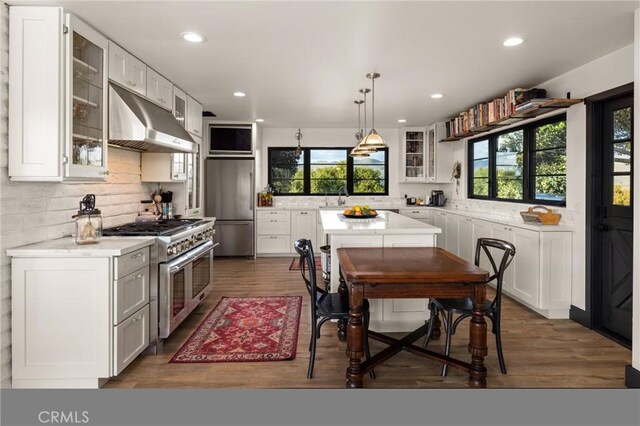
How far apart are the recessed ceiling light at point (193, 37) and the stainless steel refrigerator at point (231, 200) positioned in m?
3.68

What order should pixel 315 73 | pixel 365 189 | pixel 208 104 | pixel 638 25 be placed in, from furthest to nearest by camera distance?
pixel 365 189, pixel 208 104, pixel 315 73, pixel 638 25

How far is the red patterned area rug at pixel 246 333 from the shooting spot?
288 cm

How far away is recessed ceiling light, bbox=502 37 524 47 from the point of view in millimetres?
2982

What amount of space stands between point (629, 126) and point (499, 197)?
2.38 m

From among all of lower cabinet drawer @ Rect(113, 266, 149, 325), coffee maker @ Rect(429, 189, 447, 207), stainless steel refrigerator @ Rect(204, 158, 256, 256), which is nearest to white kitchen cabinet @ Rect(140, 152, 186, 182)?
lower cabinet drawer @ Rect(113, 266, 149, 325)

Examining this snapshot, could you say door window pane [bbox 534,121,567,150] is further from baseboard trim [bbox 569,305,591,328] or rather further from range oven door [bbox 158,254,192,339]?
range oven door [bbox 158,254,192,339]

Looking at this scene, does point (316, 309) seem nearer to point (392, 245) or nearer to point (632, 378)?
point (392, 245)

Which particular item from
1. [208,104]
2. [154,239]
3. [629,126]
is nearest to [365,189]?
[208,104]

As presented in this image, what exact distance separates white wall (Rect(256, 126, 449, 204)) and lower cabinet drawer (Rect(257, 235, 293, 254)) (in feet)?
3.44

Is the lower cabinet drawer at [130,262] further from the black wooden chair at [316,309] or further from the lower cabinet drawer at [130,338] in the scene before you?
the black wooden chair at [316,309]

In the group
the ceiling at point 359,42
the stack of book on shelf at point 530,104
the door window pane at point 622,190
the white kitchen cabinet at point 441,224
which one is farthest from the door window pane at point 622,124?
the white kitchen cabinet at point 441,224

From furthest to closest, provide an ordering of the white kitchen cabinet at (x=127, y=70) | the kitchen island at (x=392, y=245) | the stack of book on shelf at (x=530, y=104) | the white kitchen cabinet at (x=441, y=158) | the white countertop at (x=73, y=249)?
1. the white kitchen cabinet at (x=441, y=158)
2. the stack of book on shelf at (x=530, y=104)
3. the kitchen island at (x=392, y=245)
4. the white kitchen cabinet at (x=127, y=70)
5. the white countertop at (x=73, y=249)

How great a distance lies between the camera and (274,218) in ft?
22.8

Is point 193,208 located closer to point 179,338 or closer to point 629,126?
point 179,338
